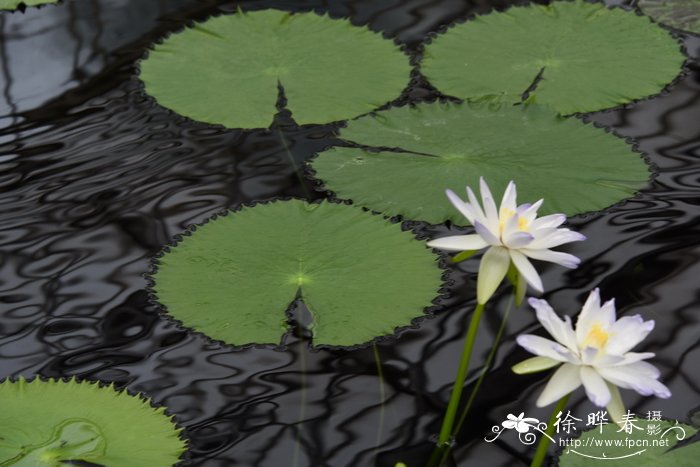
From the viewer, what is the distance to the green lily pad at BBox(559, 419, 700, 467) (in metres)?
1.60

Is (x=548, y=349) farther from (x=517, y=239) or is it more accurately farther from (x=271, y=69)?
(x=271, y=69)

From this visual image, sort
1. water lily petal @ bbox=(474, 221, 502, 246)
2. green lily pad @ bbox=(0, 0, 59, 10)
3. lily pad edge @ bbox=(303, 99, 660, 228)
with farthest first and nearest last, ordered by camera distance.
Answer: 1. green lily pad @ bbox=(0, 0, 59, 10)
2. lily pad edge @ bbox=(303, 99, 660, 228)
3. water lily petal @ bbox=(474, 221, 502, 246)

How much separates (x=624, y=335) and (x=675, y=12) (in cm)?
194

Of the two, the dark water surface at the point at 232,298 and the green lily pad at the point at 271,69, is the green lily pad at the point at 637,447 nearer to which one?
the dark water surface at the point at 232,298

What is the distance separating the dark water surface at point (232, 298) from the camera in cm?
181

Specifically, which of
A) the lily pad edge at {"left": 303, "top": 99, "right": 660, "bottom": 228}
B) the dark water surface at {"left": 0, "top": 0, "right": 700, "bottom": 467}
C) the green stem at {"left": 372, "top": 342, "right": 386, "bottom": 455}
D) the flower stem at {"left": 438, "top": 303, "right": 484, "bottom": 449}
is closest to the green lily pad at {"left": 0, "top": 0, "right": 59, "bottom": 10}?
the dark water surface at {"left": 0, "top": 0, "right": 700, "bottom": 467}

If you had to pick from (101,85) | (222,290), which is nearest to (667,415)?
(222,290)

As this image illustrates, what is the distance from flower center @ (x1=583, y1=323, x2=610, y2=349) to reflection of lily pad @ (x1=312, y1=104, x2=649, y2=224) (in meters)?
0.88

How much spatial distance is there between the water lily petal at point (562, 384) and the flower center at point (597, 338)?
0.04m

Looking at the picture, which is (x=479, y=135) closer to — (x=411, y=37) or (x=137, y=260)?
(x=411, y=37)

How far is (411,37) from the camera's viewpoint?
296 cm

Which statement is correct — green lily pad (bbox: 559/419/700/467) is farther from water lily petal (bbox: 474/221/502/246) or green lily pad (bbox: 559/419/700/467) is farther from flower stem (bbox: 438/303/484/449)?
water lily petal (bbox: 474/221/502/246)

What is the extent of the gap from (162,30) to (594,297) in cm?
202

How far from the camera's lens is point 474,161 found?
2.33 m
